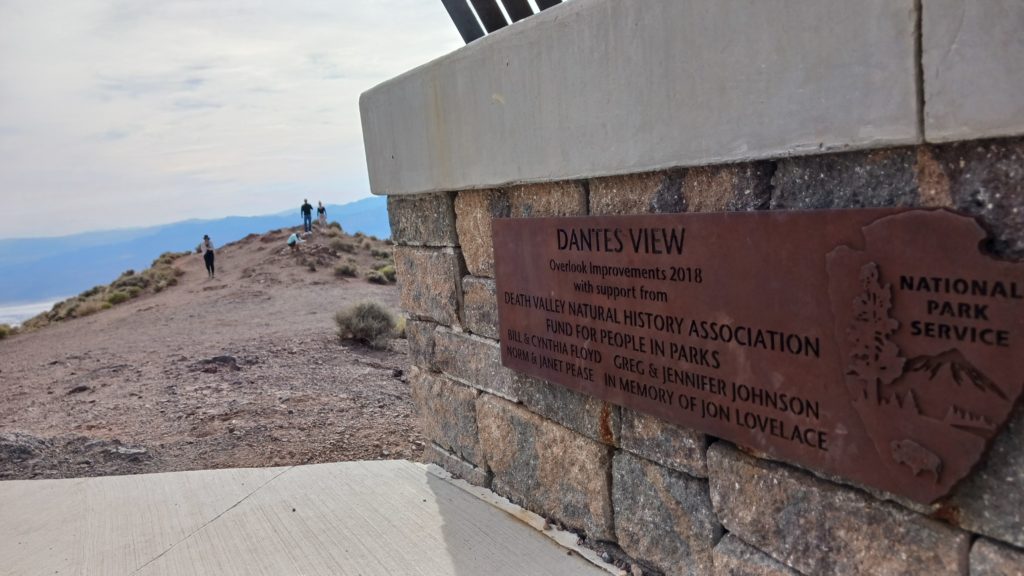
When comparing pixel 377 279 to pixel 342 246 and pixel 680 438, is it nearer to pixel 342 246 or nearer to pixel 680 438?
pixel 342 246

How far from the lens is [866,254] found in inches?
66.8

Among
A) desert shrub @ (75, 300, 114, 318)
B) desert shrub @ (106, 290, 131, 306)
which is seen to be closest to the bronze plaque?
desert shrub @ (75, 300, 114, 318)

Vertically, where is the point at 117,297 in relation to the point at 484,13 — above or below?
below

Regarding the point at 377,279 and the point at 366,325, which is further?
the point at 377,279

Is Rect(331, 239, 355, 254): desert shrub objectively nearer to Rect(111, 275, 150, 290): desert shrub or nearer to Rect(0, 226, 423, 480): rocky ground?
Rect(111, 275, 150, 290): desert shrub

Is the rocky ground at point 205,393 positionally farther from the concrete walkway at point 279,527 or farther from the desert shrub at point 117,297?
the desert shrub at point 117,297

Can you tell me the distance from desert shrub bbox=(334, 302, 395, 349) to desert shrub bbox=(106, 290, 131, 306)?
16.3 metres

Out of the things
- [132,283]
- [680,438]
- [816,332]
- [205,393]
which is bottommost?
[132,283]

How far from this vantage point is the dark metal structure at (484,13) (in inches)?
Result: 138

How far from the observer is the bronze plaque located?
1534 mm

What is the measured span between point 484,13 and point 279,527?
2785 millimetres

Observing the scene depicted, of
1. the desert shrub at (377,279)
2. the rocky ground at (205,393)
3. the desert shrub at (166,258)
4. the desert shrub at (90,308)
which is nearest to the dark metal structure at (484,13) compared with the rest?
the rocky ground at (205,393)

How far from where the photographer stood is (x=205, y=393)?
814 cm

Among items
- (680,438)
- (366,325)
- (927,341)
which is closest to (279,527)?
(680,438)
